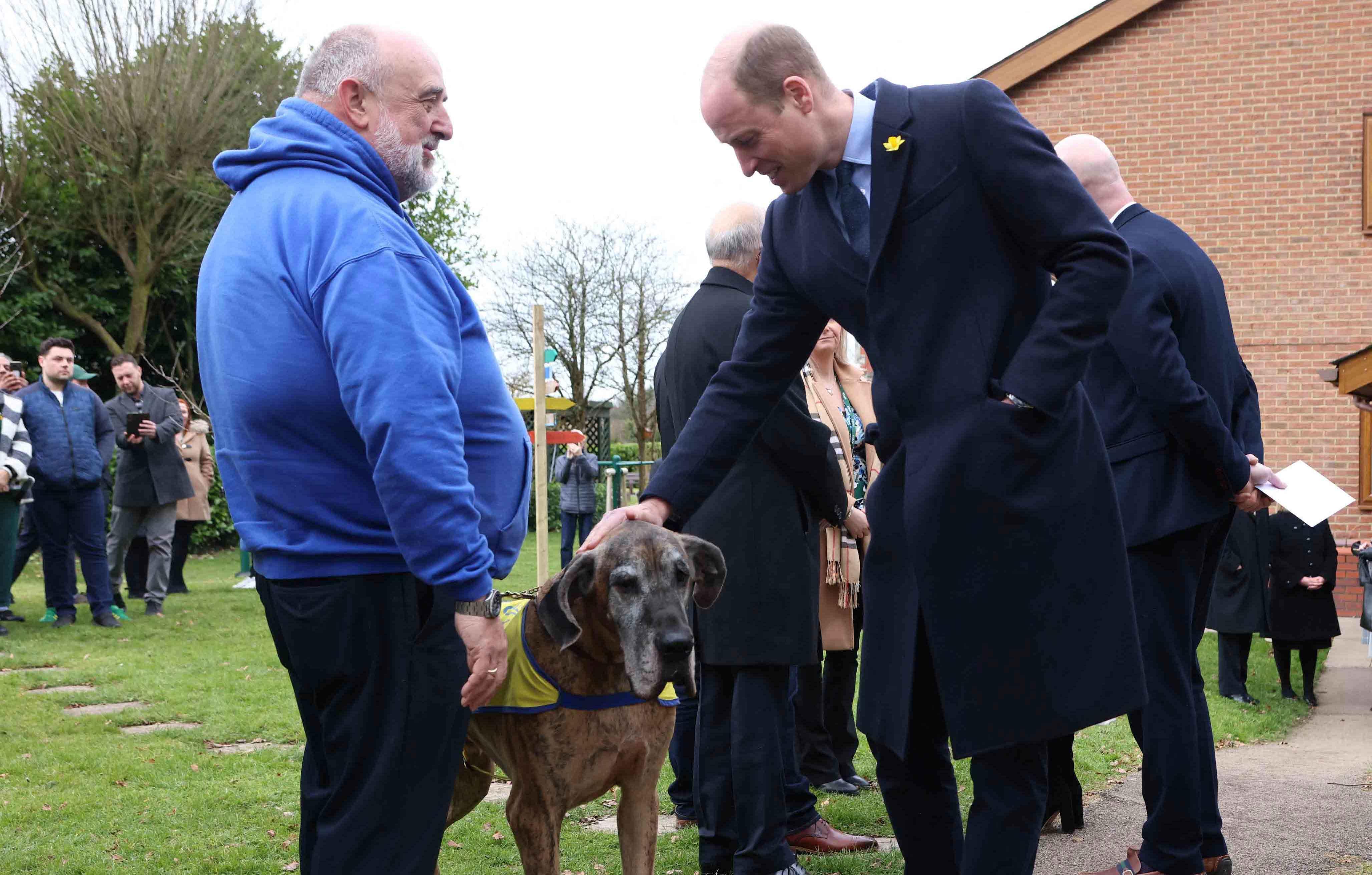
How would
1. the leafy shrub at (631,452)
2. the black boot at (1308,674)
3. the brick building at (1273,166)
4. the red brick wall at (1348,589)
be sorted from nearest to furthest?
the black boot at (1308,674) → the red brick wall at (1348,589) → the brick building at (1273,166) → the leafy shrub at (631,452)

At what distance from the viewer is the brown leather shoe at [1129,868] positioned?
401 centimetres

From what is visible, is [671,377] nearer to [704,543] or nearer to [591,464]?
[704,543]

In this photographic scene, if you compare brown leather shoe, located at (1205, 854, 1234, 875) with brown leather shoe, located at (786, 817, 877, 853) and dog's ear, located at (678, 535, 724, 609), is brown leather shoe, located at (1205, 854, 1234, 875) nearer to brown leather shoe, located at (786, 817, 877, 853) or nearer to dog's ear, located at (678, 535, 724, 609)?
brown leather shoe, located at (786, 817, 877, 853)

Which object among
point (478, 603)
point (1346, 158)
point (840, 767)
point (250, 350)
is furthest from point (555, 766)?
point (1346, 158)

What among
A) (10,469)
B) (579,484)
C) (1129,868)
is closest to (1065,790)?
(1129,868)

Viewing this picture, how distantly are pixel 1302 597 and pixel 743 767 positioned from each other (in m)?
6.49

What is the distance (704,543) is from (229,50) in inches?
985

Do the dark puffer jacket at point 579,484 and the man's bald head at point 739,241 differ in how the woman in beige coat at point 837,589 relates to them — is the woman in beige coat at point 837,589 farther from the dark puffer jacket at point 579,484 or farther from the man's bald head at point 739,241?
the dark puffer jacket at point 579,484

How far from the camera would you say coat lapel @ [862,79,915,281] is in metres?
2.65

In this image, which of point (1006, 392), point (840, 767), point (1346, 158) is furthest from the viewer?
point (1346, 158)

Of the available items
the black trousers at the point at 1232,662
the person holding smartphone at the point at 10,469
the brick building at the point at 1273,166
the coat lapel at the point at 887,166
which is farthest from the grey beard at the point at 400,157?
the brick building at the point at 1273,166

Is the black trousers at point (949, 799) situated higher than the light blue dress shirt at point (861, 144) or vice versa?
the light blue dress shirt at point (861, 144)

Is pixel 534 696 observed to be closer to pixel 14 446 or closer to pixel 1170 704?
pixel 1170 704

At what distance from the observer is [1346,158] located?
15.0 m
